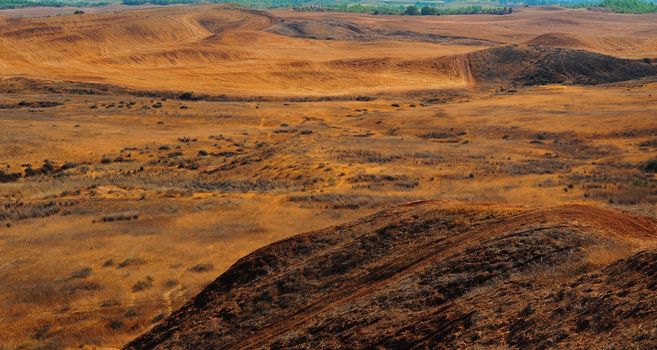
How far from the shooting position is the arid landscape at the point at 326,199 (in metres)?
11.1

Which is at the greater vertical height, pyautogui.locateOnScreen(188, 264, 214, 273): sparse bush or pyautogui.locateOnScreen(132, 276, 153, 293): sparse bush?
pyautogui.locateOnScreen(132, 276, 153, 293): sparse bush

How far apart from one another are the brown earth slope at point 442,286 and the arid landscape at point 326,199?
0.15ft

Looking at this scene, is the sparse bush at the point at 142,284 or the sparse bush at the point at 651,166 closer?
the sparse bush at the point at 142,284

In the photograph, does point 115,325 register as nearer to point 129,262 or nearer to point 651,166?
Answer: point 129,262

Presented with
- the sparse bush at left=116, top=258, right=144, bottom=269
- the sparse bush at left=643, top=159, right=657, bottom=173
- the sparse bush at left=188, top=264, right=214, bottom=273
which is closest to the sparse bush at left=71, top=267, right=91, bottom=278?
the sparse bush at left=116, top=258, right=144, bottom=269

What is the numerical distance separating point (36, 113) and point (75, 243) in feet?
130

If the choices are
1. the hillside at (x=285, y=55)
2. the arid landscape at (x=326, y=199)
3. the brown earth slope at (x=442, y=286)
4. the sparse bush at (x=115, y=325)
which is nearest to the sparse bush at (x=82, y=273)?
the arid landscape at (x=326, y=199)

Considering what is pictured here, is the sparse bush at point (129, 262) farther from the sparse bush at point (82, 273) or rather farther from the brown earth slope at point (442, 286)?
the brown earth slope at point (442, 286)

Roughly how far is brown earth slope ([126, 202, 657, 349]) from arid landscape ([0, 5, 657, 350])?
0.05 meters

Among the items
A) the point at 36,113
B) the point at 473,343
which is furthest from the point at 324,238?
the point at 36,113

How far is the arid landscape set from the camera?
11078 mm

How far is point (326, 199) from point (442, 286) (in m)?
17.7

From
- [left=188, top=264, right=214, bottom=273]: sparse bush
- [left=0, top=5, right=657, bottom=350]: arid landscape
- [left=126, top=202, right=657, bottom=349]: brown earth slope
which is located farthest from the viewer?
[left=188, top=264, right=214, bottom=273]: sparse bush

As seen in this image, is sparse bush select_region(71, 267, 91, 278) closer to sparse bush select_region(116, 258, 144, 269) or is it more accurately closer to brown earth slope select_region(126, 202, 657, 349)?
sparse bush select_region(116, 258, 144, 269)
